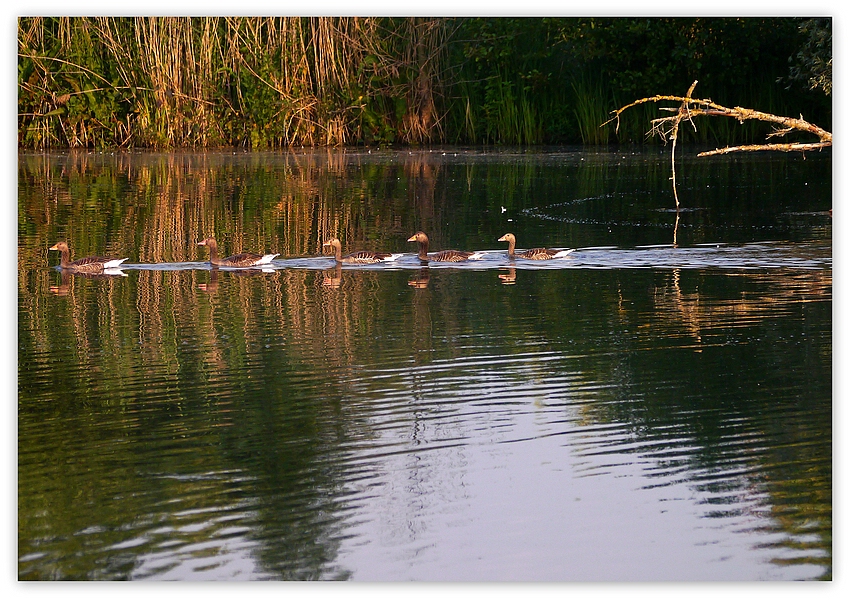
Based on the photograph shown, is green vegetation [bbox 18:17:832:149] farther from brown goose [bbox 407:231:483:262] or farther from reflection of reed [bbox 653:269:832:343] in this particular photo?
reflection of reed [bbox 653:269:832:343]

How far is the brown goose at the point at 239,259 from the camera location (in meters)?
12.4

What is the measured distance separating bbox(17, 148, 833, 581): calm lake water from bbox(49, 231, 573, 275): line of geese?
17cm

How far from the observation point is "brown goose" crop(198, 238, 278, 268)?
1235 centimetres

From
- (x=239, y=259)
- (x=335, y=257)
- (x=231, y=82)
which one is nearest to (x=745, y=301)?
(x=335, y=257)

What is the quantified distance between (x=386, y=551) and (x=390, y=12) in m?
4.00

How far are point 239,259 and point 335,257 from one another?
901 millimetres

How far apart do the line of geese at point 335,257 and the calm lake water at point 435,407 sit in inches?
6.6

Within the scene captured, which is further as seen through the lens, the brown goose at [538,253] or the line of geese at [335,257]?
the brown goose at [538,253]

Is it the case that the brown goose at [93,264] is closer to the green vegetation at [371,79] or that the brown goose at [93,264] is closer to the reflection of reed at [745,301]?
the reflection of reed at [745,301]

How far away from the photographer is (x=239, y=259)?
12352 mm

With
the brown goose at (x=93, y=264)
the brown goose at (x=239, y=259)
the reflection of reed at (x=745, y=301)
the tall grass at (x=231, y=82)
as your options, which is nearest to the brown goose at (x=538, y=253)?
the reflection of reed at (x=745, y=301)

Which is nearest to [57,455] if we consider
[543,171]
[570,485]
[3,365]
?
[3,365]

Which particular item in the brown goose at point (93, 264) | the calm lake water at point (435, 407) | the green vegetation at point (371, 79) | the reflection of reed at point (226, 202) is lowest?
the calm lake water at point (435, 407)

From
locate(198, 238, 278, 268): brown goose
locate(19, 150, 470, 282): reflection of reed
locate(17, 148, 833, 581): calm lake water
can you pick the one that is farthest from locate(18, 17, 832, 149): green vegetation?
locate(198, 238, 278, 268): brown goose
